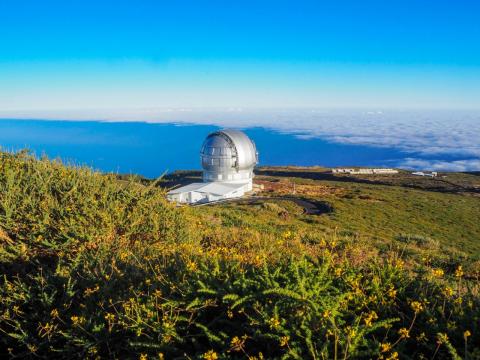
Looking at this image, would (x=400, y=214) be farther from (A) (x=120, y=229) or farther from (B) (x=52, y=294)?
(B) (x=52, y=294)

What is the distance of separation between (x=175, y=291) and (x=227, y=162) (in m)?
36.8

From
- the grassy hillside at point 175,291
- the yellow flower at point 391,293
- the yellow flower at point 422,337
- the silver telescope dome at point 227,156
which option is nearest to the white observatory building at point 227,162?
the silver telescope dome at point 227,156

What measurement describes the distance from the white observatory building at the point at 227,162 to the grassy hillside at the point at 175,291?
30.6 metres

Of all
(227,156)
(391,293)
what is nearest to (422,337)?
(391,293)

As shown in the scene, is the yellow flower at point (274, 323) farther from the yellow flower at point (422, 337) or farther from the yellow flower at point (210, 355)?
the yellow flower at point (422, 337)

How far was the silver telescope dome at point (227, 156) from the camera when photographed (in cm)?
4050

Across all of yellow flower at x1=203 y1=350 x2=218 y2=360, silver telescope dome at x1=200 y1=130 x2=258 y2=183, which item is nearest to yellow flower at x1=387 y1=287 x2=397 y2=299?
yellow flower at x1=203 y1=350 x2=218 y2=360

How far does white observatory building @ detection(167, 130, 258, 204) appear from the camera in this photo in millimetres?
40062

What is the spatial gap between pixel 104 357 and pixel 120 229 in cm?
392

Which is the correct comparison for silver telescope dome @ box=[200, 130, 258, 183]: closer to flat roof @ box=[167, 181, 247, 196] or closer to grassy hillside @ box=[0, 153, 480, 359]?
flat roof @ box=[167, 181, 247, 196]

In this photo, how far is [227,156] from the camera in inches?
1598

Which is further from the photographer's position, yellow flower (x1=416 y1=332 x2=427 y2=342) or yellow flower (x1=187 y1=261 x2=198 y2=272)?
yellow flower (x1=187 y1=261 x2=198 y2=272)

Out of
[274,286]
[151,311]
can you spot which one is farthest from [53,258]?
[274,286]

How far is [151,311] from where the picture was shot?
3914mm
